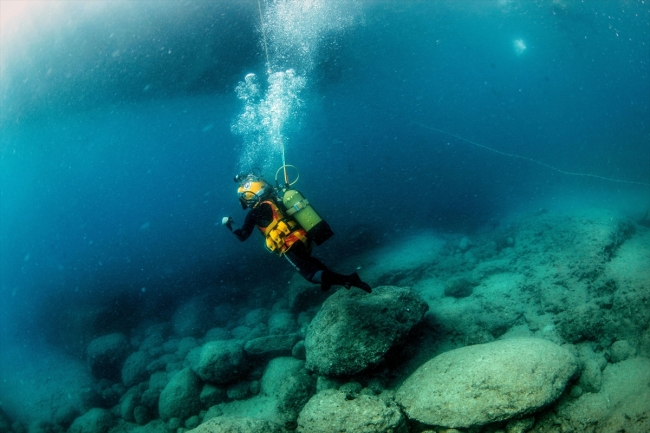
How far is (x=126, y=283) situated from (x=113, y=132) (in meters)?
24.2

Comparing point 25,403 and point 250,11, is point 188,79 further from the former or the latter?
point 25,403

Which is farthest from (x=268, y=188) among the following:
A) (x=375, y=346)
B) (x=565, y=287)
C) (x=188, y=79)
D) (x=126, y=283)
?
(x=126, y=283)

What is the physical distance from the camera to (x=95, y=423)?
7.98 meters

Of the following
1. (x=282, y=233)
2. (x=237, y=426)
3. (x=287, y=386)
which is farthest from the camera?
(x=287, y=386)

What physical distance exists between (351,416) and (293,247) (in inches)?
98.3

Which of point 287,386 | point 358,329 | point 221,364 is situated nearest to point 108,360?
point 221,364

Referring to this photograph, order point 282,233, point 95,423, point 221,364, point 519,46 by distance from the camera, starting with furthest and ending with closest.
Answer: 1. point 519,46
2. point 95,423
3. point 221,364
4. point 282,233

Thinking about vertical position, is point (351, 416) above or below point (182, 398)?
below

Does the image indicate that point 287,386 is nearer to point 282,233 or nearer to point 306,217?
point 282,233

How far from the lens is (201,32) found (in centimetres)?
1623

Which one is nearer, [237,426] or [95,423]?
[237,426]

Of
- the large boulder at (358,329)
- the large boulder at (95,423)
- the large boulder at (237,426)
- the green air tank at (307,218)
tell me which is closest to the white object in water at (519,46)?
the large boulder at (358,329)

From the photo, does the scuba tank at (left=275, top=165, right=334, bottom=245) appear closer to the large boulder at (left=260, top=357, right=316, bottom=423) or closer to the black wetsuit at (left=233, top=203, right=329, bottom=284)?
the black wetsuit at (left=233, top=203, right=329, bottom=284)

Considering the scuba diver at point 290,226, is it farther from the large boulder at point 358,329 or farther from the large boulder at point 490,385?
the large boulder at point 490,385
